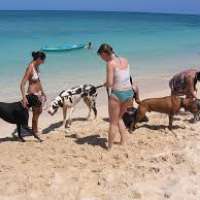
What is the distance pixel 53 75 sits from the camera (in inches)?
733

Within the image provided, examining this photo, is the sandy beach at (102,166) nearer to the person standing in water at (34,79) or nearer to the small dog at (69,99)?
the small dog at (69,99)

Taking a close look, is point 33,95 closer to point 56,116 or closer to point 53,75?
point 56,116

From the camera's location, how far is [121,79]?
7.80 m

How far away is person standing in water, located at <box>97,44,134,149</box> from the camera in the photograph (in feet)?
25.3

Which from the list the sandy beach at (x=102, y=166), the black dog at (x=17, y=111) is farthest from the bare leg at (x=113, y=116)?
the black dog at (x=17, y=111)

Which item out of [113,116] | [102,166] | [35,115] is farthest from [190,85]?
[102,166]

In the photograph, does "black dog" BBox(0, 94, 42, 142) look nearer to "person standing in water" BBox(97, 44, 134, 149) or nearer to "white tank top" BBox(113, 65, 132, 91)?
"person standing in water" BBox(97, 44, 134, 149)

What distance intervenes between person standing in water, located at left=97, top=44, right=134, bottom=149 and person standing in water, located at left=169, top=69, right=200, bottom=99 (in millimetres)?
2551

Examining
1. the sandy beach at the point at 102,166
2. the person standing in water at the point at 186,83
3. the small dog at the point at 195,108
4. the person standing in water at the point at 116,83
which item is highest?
the person standing in water at the point at 116,83

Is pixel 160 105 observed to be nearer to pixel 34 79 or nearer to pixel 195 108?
pixel 195 108

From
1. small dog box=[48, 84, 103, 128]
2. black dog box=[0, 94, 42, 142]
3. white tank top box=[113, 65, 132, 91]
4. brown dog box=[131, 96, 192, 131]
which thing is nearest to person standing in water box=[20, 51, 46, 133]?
black dog box=[0, 94, 42, 142]

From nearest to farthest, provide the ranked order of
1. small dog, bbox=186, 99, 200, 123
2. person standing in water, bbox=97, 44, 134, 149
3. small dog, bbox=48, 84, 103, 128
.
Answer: person standing in water, bbox=97, 44, 134, 149 < small dog, bbox=186, 99, 200, 123 < small dog, bbox=48, 84, 103, 128

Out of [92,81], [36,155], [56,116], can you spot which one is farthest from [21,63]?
[36,155]

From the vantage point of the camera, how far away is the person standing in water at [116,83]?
7703 mm
